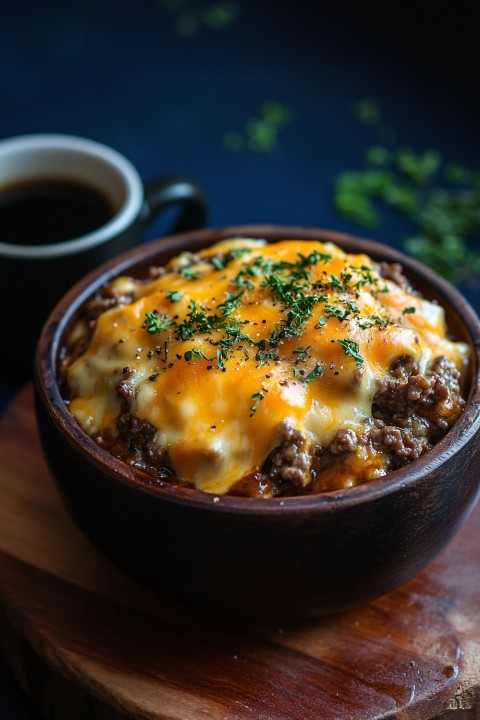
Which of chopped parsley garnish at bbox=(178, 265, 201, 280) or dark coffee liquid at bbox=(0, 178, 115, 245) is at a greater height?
chopped parsley garnish at bbox=(178, 265, 201, 280)

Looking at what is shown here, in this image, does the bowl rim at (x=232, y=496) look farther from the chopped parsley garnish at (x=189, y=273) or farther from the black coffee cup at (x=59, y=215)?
the black coffee cup at (x=59, y=215)

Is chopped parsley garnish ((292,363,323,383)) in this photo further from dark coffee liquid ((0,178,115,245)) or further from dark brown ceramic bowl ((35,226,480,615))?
dark coffee liquid ((0,178,115,245))

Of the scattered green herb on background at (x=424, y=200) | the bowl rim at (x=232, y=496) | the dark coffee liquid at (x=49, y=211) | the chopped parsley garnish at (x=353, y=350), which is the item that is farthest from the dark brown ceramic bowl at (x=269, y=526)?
the scattered green herb on background at (x=424, y=200)

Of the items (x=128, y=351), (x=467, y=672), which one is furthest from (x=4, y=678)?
(x=467, y=672)

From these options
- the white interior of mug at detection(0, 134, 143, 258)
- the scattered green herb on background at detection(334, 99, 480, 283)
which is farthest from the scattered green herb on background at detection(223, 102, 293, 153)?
the white interior of mug at detection(0, 134, 143, 258)

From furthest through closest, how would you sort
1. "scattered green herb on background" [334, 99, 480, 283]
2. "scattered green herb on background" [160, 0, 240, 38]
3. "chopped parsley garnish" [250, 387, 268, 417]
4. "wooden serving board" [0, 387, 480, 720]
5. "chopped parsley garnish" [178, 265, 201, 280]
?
"scattered green herb on background" [160, 0, 240, 38] → "scattered green herb on background" [334, 99, 480, 283] → "chopped parsley garnish" [178, 265, 201, 280] → "wooden serving board" [0, 387, 480, 720] → "chopped parsley garnish" [250, 387, 268, 417]

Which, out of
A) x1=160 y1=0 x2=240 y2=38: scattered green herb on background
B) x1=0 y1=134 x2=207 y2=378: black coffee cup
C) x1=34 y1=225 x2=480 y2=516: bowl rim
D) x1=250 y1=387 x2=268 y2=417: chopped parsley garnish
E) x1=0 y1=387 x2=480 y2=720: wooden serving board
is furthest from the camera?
x1=160 y1=0 x2=240 y2=38: scattered green herb on background

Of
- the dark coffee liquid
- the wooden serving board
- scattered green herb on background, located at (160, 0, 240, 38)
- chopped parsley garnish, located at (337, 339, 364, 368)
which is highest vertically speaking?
chopped parsley garnish, located at (337, 339, 364, 368)
